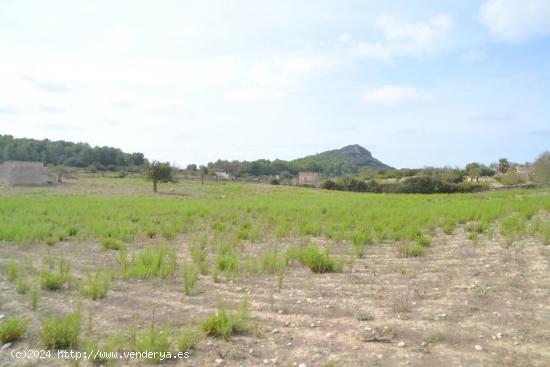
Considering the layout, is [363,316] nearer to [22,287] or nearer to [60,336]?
[60,336]

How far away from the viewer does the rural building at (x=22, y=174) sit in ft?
150

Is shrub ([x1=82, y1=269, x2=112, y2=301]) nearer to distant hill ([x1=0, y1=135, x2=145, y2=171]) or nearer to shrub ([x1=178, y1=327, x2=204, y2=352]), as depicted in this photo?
shrub ([x1=178, y1=327, x2=204, y2=352])

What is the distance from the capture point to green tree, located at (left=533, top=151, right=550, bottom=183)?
55844 millimetres

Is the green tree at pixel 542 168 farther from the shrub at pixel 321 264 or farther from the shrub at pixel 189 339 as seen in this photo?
the shrub at pixel 189 339

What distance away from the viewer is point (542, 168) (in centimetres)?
5672

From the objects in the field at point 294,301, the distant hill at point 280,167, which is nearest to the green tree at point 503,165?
the distant hill at point 280,167

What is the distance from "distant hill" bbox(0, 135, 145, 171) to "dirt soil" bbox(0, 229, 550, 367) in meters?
83.9

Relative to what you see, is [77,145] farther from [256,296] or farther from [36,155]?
[256,296]

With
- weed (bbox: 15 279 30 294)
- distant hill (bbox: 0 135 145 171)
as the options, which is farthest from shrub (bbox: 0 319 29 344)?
distant hill (bbox: 0 135 145 171)

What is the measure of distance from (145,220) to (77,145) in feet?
323

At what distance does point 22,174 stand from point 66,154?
51.1m

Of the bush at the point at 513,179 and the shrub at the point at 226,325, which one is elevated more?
the bush at the point at 513,179

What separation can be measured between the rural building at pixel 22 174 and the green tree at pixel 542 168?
2614 inches

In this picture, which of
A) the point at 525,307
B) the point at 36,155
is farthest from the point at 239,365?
the point at 36,155
